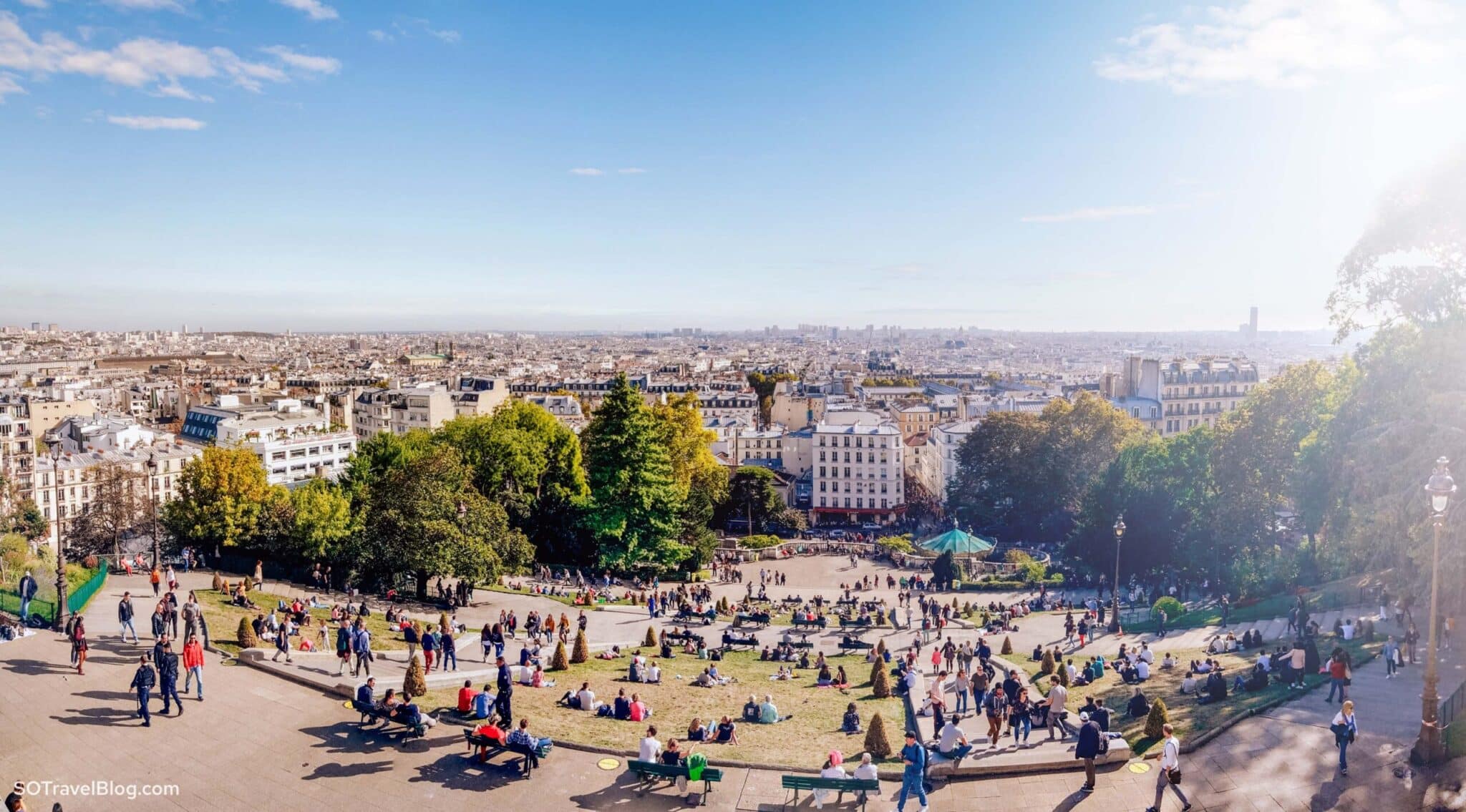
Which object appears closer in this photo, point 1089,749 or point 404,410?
point 1089,749

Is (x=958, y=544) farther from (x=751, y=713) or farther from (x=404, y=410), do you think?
(x=404, y=410)

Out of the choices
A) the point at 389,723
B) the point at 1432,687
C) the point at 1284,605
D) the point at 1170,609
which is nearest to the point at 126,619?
the point at 389,723

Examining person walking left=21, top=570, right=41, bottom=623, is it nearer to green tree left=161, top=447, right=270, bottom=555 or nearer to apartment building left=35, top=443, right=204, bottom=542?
green tree left=161, top=447, right=270, bottom=555

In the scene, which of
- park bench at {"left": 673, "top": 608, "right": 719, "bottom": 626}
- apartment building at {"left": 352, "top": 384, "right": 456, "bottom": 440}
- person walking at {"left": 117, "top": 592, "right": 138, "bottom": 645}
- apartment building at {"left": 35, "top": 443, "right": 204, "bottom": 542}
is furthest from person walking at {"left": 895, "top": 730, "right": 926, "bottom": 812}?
apartment building at {"left": 352, "top": 384, "right": 456, "bottom": 440}

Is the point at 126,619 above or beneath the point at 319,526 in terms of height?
above

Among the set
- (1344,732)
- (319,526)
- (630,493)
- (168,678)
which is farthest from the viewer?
(630,493)

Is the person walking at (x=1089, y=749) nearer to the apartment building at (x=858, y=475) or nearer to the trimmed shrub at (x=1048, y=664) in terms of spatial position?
the trimmed shrub at (x=1048, y=664)

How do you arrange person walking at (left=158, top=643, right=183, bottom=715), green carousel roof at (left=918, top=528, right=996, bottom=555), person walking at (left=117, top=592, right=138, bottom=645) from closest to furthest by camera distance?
person walking at (left=158, top=643, right=183, bottom=715) < person walking at (left=117, top=592, right=138, bottom=645) < green carousel roof at (left=918, top=528, right=996, bottom=555)

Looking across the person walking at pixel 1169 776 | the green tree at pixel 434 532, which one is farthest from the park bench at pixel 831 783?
the green tree at pixel 434 532

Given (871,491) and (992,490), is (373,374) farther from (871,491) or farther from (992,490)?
(992,490)
